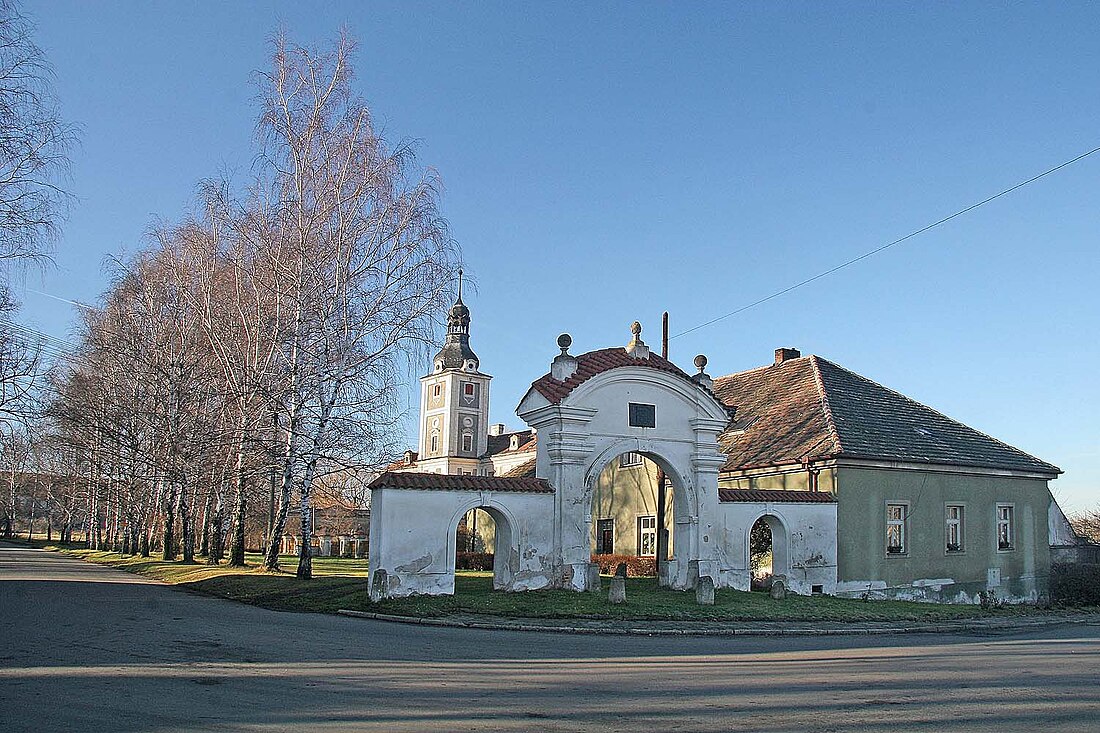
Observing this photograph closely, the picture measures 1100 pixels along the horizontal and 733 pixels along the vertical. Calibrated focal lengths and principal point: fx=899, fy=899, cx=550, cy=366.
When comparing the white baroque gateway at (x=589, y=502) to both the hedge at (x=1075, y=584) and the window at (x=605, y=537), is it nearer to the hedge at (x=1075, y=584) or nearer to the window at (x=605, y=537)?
the hedge at (x=1075, y=584)

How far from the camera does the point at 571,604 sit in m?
19.0

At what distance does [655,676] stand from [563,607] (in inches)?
315

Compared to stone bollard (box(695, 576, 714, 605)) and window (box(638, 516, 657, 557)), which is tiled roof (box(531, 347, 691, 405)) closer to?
stone bollard (box(695, 576, 714, 605))

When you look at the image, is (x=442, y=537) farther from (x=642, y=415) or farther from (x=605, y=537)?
(x=605, y=537)

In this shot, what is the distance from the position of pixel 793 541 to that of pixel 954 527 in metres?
7.19

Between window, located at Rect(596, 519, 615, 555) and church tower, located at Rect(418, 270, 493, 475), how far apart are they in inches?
1976

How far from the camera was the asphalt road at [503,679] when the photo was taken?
787 centimetres

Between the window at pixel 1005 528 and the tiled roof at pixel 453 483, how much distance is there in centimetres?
1733

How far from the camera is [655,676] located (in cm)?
1069

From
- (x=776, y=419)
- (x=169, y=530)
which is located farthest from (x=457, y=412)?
(x=776, y=419)

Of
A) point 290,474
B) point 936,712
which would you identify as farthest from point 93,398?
point 936,712

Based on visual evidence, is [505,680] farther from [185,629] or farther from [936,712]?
[185,629]

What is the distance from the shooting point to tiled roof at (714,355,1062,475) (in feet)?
92.7

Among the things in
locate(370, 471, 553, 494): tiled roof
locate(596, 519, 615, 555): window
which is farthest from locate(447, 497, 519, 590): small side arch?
locate(596, 519, 615, 555): window
